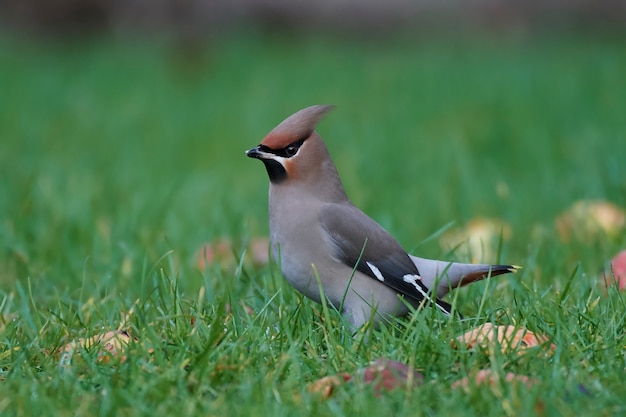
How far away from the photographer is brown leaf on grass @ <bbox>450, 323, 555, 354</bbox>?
2.96 meters

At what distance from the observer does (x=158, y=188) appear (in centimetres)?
631

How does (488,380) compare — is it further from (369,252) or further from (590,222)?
(590,222)

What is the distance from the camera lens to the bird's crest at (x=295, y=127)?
3607 mm

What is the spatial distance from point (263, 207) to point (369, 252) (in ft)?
8.40

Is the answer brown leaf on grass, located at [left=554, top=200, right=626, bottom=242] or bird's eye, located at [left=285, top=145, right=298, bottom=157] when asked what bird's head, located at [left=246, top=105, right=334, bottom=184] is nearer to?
bird's eye, located at [left=285, top=145, right=298, bottom=157]

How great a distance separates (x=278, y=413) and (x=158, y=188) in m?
3.91

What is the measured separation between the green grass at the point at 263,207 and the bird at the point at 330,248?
11 centimetres

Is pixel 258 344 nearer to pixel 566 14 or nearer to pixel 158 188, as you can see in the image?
pixel 158 188

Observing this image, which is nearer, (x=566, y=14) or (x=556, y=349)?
(x=556, y=349)

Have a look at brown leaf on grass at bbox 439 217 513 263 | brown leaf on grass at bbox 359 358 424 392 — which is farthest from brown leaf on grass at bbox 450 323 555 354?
brown leaf on grass at bbox 439 217 513 263

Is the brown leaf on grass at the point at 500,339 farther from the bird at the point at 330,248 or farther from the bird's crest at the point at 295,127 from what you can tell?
the bird's crest at the point at 295,127

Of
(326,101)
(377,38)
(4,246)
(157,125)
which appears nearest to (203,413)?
(4,246)

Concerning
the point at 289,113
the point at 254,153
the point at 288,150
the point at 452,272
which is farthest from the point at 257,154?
the point at 289,113

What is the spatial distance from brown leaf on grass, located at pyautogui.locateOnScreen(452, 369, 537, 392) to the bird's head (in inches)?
45.3
